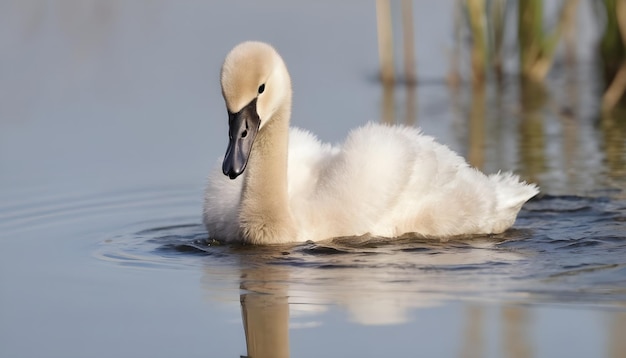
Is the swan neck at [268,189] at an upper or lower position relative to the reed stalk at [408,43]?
lower

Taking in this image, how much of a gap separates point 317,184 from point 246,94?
81 centimetres

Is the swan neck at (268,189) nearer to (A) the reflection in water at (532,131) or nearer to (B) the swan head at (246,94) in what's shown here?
(B) the swan head at (246,94)

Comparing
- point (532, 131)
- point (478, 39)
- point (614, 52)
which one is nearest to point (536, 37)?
point (478, 39)

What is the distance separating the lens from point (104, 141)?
34.3 feet

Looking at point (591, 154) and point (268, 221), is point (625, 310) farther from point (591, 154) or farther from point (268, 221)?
point (591, 154)

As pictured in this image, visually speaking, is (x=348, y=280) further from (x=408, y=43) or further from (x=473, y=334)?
(x=408, y=43)

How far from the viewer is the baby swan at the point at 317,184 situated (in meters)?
7.33

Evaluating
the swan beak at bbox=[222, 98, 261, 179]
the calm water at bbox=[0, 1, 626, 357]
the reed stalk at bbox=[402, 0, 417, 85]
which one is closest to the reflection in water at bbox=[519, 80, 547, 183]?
the calm water at bbox=[0, 1, 626, 357]

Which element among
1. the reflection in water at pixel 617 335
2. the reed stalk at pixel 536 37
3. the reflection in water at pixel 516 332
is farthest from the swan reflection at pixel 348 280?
the reed stalk at pixel 536 37

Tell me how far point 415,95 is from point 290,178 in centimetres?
529

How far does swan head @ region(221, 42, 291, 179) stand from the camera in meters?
7.17

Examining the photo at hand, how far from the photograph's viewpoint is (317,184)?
7.78 meters

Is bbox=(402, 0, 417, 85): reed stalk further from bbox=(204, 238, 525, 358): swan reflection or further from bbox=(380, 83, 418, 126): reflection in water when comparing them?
bbox=(204, 238, 525, 358): swan reflection

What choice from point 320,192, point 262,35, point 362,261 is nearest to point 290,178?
point 320,192
